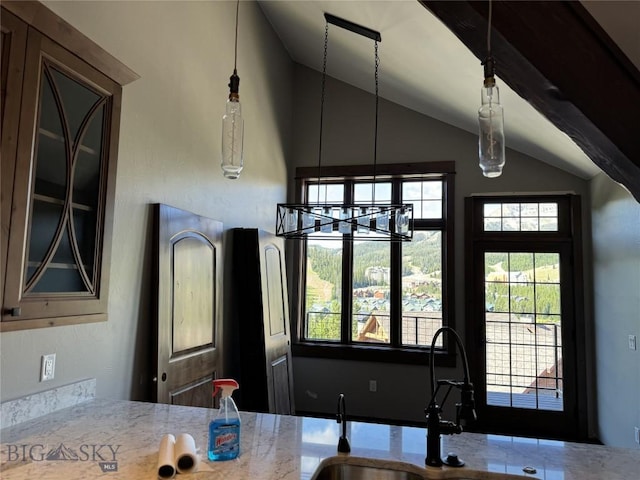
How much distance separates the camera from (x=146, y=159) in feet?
9.05

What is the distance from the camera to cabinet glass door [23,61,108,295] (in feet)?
5.88

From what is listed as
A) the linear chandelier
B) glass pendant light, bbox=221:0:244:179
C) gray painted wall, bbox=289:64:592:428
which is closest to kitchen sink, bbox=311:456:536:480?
glass pendant light, bbox=221:0:244:179

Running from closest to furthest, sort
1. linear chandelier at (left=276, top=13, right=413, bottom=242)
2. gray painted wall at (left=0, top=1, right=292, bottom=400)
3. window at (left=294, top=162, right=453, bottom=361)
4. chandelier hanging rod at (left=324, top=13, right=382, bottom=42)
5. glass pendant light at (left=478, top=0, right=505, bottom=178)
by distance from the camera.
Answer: glass pendant light at (left=478, top=0, right=505, bottom=178), gray painted wall at (left=0, top=1, right=292, bottom=400), linear chandelier at (left=276, top=13, right=413, bottom=242), chandelier hanging rod at (left=324, top=13, right=382, bottom=42), window at (left=294, top=162, right=453, bottom=361)

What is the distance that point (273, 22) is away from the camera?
187 inches

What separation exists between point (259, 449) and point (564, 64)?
1710mm

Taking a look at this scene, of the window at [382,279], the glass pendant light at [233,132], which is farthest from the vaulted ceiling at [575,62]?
the window at [382,279]

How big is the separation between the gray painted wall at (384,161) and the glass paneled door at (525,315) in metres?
0.15

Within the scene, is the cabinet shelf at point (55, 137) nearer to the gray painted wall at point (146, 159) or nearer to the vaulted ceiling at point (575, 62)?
the gray painted wall at point (146, 159)

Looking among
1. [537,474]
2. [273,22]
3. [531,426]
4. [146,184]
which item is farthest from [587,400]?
[273,22]

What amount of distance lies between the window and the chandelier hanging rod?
1.63 m

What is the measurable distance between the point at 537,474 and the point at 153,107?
2805 mm

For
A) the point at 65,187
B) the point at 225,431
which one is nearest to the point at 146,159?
the point at 65,187

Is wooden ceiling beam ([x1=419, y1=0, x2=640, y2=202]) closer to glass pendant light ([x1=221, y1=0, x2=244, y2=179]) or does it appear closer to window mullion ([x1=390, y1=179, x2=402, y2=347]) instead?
glass pendant light ([x1=221, y1=0, x2=244, y2=179])

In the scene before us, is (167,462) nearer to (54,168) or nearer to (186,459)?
(186,459)
